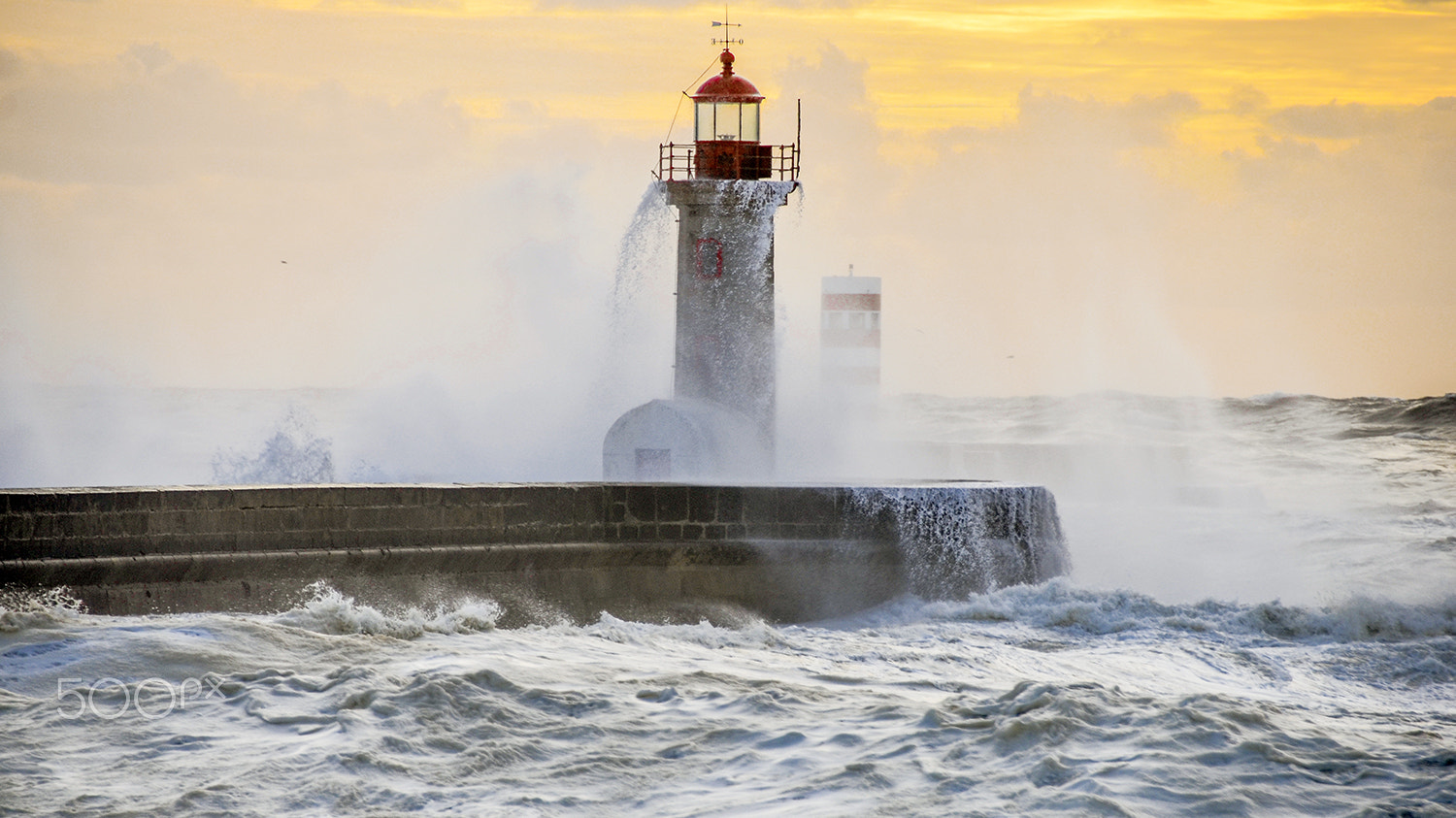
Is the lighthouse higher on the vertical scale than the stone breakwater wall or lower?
higher

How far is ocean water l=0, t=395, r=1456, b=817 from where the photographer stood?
16.1 ft

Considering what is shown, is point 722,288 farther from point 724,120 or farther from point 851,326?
point 851,326

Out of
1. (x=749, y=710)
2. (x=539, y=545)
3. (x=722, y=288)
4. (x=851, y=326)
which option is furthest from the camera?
(x=851, y=326)

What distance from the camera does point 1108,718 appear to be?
5766 millimetres

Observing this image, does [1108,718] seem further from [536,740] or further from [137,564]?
[137,564]

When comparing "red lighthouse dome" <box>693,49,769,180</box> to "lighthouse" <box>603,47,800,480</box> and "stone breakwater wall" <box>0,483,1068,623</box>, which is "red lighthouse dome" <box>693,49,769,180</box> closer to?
"lighthouse" <box>603,47,800,480</box>

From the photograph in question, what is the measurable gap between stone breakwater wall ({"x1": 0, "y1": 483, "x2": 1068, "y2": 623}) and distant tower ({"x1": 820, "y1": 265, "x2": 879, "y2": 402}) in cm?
1092

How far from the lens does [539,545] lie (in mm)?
8203

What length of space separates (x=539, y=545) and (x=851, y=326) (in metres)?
13.6

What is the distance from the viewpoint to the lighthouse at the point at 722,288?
1279 centimetres

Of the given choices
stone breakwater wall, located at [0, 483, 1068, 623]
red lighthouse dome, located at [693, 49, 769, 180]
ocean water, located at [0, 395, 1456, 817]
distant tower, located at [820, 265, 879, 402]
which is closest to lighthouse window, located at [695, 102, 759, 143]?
red lighthouse dome, located at [693, 49, 769, 180]

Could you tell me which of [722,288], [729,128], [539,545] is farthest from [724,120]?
[539,545]

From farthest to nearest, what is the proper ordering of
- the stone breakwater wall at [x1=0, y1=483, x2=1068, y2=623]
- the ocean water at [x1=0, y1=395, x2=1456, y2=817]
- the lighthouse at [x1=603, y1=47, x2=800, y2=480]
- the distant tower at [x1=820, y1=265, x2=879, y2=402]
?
the distant tower at [x1=820, y1=265, x2=879, y2=402], the lighthouse at [x1=603, y1=47, x2=800, y2=480], the stone breakwater wall at [x1=0, y1=483, x2=1068, y2=623], the ocean water at [x1=0, y1=395, x2=1456, y2=817]

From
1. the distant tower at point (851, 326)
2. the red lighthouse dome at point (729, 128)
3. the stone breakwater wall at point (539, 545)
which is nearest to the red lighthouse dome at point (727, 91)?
the red lighthouse dome at point (729, 128)
